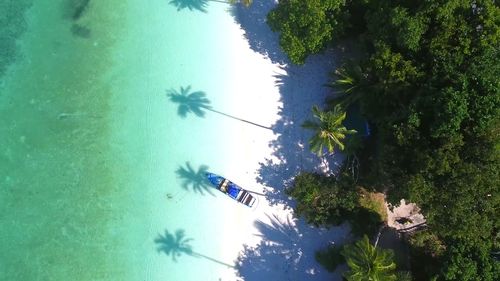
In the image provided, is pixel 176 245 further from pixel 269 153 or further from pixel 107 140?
pixel 269 153

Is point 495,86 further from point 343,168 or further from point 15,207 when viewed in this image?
point 15,207

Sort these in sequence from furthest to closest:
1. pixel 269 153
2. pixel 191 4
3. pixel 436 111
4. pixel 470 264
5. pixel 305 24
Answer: pixel 191 4
pixel 269 153
pixel 305 24
pixel 470 264
pixel 436 111

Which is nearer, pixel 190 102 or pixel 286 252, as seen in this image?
pixel 286 252

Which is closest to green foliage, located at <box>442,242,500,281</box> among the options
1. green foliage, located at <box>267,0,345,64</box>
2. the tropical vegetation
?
the tropical vegetation

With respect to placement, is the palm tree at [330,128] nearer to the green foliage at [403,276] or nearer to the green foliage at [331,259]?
the green foliage at [331,259]

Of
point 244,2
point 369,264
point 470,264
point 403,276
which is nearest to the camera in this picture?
point 470,264

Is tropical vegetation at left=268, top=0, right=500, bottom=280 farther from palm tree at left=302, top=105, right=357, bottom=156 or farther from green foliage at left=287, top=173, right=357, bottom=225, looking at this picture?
green foliage at left=287, top=173, right=357, bottom=225

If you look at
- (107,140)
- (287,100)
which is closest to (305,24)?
(287,100)

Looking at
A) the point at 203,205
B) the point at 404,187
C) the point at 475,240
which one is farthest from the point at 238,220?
the point at 475,240
